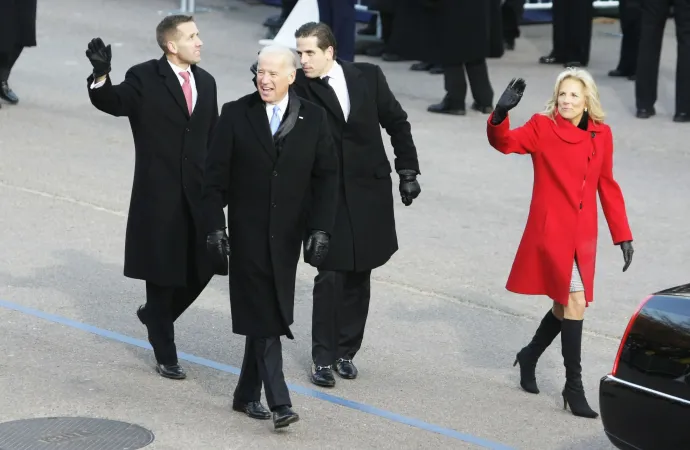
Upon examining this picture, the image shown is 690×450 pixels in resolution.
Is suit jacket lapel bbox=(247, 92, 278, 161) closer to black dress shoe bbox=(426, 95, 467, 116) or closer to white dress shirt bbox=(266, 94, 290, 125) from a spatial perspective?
white dress shirt bbox=(266, 94, 290, 125)

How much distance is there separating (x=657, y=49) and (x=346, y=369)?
717cm

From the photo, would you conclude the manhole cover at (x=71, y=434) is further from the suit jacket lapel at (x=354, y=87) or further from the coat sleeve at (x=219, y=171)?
the suit jacket lapel at (x=354, y=87)

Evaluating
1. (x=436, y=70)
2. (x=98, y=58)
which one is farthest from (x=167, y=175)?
(x=436, y=70)

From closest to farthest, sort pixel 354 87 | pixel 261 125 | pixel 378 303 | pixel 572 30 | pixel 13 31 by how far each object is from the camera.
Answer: pixel 261 125, pixel 354 87, pixel 378 303, pixel 13 31, pixel 572 30

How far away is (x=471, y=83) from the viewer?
1430 centimetres

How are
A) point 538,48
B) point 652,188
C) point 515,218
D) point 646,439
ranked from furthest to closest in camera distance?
point 538,48 → point 652,188 → point 515,218 → point 646,439

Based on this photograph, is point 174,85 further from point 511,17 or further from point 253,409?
point 511,17

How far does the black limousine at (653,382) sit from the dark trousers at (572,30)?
11.1 metres

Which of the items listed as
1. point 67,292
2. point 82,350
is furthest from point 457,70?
point 82,350

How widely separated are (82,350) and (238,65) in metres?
8.87

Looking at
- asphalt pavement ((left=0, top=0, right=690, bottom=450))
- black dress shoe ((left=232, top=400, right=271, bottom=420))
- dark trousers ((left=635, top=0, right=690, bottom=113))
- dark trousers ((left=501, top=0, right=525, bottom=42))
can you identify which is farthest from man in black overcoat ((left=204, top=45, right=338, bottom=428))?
dark trousers ((left=501, top=0, right=525, bottom=42))

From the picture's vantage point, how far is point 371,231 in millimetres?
7758

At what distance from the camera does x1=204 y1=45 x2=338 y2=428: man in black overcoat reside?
→ 6785mm

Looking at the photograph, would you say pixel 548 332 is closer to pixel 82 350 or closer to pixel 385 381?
pixel 385 381
